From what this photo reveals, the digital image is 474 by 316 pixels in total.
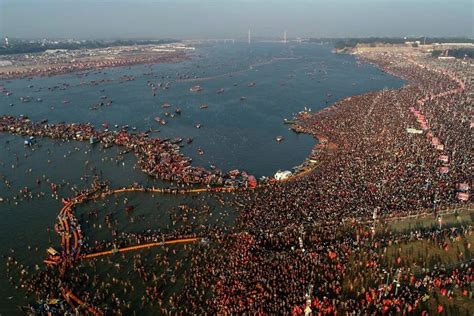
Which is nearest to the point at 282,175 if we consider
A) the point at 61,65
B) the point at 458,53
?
the point at 61,65

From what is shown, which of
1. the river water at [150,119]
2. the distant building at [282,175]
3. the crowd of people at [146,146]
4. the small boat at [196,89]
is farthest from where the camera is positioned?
the small boat at [196,89]

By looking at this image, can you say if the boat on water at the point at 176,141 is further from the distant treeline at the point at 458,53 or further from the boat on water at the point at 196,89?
the distant treeline at the point at 458,53

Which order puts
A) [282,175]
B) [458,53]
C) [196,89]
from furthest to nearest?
[458,53] < [196,89] < [282,175]

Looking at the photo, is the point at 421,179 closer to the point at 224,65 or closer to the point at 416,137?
the point at 416,137

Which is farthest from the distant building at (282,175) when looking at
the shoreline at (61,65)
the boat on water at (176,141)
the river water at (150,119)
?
the shoreline at (61,65)

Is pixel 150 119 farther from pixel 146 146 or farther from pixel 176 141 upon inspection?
pixel 146 146

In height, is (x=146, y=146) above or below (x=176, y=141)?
above

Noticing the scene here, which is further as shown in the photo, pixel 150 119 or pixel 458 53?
pixel 458 53

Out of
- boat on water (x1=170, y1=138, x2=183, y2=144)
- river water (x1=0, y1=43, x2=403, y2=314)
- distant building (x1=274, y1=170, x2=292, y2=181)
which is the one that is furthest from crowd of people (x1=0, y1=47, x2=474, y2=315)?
river water (x1=0, y1=43, x2=403, y2=314)
